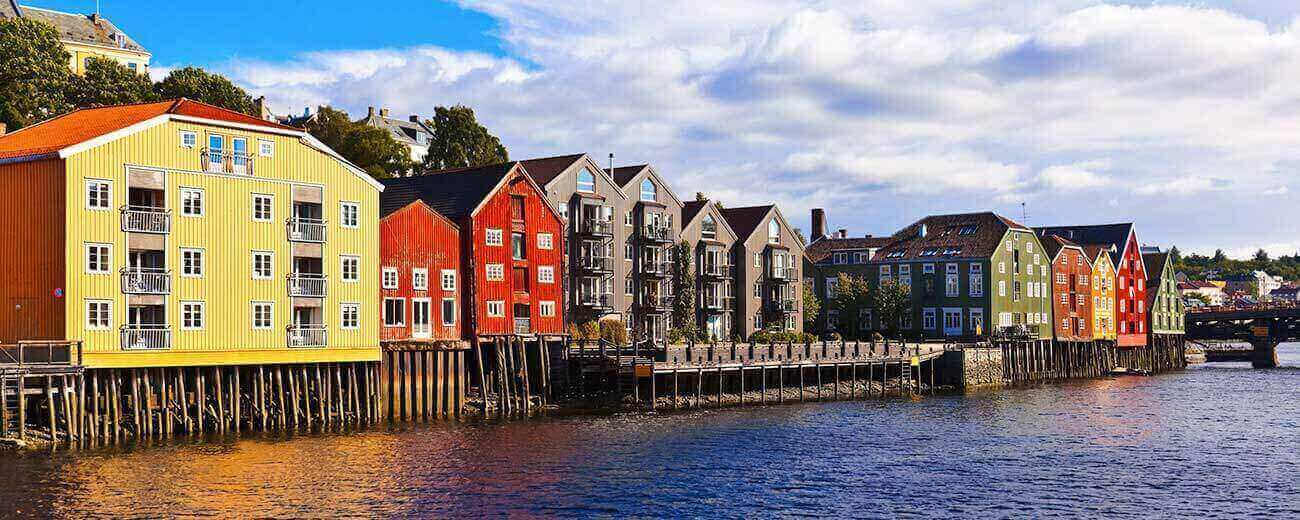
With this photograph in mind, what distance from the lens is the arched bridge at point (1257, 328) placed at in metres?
144

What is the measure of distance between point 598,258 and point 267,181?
99.1 feet

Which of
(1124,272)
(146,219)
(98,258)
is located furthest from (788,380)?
(1124,272)

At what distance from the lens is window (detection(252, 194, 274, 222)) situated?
5809cm

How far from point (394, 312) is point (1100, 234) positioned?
9961cm

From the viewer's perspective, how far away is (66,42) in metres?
118

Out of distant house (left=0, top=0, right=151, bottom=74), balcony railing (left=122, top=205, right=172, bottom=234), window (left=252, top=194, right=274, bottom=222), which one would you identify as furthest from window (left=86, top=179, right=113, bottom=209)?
distant house (left=0, top=0, right=151, bottom=74)

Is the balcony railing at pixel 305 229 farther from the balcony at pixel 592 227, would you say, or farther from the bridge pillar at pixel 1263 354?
the bridge pillar at pixel 1263 354

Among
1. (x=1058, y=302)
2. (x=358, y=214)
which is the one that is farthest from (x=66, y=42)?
(x=1058, y=302)

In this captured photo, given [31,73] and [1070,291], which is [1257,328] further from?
[31,73]

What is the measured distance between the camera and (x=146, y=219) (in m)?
54.1

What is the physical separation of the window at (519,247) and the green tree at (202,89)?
36.4 metres

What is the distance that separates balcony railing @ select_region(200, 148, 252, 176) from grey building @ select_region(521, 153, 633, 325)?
2681 centimetres

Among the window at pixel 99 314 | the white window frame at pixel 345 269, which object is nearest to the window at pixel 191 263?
the window at pixel 99 314

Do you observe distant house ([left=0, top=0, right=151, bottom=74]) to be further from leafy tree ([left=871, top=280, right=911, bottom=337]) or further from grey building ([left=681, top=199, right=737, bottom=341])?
leafy tree ([left=871, top=280, right=911, bottom=337])
